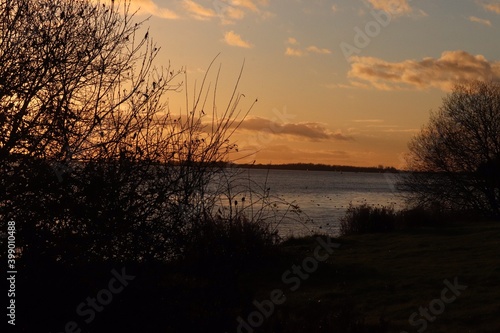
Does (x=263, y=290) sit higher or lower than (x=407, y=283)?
lower

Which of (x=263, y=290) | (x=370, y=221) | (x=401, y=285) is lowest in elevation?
(x=263, y=290)

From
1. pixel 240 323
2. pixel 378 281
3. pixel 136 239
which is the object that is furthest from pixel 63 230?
pixel 378 281

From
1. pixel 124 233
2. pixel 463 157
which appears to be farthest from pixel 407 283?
pixel 463 157

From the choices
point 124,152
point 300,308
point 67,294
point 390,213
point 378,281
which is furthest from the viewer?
point 390,213

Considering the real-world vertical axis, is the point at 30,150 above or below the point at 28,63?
below

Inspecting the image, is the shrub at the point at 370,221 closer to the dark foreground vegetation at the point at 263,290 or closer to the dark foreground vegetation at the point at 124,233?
the dark foreground vegetation at the point at 263,290

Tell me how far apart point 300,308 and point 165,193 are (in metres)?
3.39

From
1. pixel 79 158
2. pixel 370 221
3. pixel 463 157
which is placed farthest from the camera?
pixel 463 157

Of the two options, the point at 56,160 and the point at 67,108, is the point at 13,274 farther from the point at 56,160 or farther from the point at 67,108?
the point at 67,108

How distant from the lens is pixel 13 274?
6.87 meters

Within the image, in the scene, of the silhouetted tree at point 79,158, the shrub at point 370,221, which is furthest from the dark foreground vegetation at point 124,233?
the shrub at point 370,221

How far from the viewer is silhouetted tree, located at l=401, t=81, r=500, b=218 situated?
34812 mm

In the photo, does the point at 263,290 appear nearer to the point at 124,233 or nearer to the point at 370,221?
the point at 124,233

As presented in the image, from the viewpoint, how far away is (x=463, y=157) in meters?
35.2
